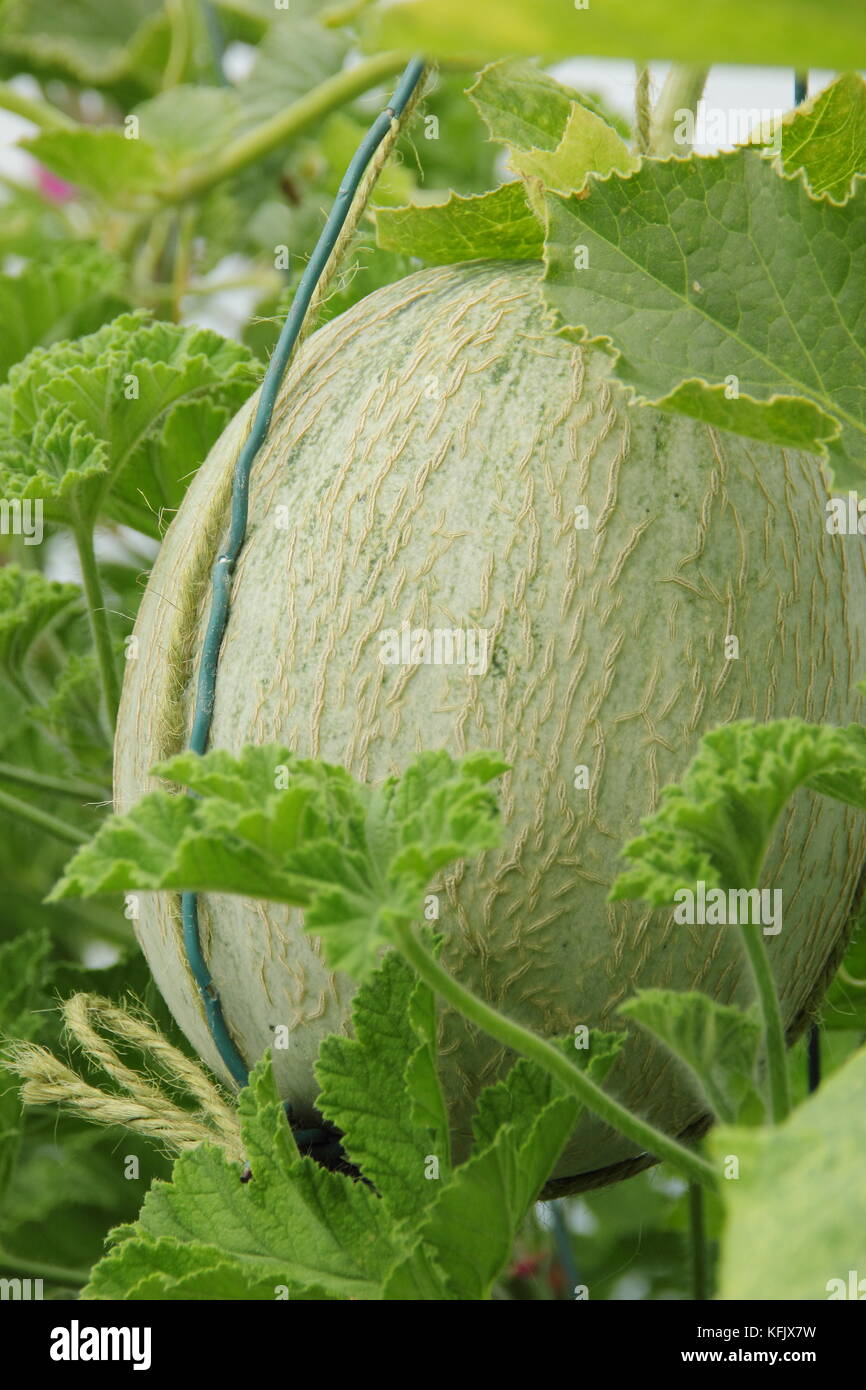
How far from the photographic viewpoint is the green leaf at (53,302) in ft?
4.33

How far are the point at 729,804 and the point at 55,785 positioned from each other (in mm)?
681

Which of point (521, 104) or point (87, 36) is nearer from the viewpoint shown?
point (521, 104)

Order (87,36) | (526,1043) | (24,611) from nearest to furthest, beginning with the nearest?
(526,1043), (24,611), (87,36)

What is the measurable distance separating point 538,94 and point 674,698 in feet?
1.37

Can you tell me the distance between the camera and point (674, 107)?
0.90 metres

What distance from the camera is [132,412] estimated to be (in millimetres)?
961

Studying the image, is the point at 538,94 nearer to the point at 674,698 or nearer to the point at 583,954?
the point at 674,698

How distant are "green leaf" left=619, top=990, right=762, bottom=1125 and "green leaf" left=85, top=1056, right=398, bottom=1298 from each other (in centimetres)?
20

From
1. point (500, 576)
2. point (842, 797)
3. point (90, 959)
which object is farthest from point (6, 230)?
point (842, 797)

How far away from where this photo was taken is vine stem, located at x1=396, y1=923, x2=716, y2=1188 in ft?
1.84

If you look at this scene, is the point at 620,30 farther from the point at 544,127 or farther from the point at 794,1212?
the point at 544,127

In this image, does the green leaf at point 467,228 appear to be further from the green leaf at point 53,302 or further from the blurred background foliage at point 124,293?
the green leaf at point 53,302

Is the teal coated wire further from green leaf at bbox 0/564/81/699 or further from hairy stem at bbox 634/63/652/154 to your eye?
green leaf at bbox 0/564/81/699

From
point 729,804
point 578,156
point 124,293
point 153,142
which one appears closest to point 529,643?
point 729,804
